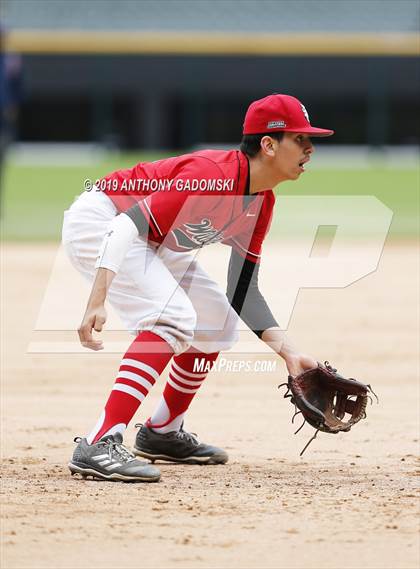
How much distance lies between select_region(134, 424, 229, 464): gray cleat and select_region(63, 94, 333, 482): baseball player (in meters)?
0.40

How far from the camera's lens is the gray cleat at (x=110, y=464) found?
451 centimetres

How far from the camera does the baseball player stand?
14.5 ft

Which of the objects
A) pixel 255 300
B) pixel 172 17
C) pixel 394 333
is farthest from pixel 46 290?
pixel 172 17

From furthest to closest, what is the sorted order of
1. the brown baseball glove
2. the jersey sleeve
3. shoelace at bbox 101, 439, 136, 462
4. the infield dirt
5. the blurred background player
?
the blurred background player → the brown baseball glove → shoelace at bbox 101, 439, 136, 462 → the jersey sleeve → the infield dirt

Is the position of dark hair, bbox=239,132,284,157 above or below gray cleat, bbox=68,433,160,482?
above

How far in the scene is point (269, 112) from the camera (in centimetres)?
457

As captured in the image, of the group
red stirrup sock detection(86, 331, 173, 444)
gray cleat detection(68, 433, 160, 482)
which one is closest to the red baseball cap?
red stirrup sock detection(86, 331, 173, 444)

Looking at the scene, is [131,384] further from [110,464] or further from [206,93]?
[206,93]

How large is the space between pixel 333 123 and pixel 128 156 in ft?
17.0

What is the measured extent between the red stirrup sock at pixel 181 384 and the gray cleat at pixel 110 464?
53 centimetres

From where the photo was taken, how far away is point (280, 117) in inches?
180

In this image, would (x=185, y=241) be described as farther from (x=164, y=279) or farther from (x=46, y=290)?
(x=46, y=290)

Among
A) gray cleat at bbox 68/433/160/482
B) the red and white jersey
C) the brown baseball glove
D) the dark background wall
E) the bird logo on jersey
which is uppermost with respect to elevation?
the red and white jersey

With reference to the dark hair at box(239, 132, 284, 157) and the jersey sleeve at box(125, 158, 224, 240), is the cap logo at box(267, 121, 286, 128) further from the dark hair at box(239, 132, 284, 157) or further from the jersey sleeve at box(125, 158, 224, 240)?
the jersey sleeve at box(125, 158, 224, 240)
